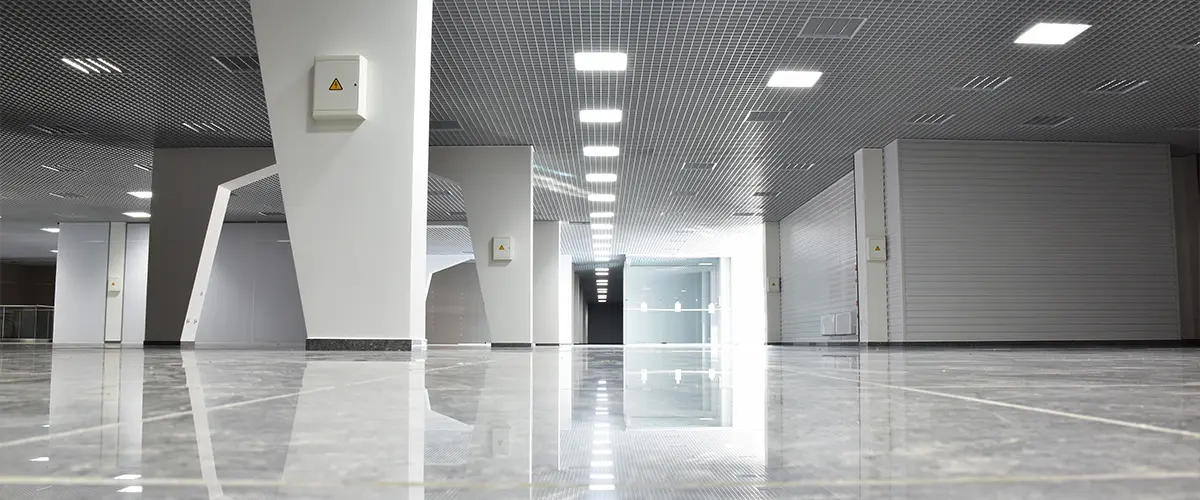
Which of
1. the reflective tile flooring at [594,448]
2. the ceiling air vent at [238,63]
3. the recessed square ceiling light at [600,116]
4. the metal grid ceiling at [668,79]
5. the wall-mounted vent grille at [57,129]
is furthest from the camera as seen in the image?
the wall-mounted vent grille at [57,129]

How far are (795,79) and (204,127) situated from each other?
9.43m

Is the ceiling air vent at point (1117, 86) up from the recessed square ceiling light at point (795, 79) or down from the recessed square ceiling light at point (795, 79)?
up

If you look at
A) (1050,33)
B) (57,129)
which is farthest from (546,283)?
(1050,33)

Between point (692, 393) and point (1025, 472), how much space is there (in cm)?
121

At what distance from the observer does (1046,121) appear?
13.4m

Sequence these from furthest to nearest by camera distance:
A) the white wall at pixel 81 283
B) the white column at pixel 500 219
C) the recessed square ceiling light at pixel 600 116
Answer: the white wall at pixel 81 283 < the white column at pixel 500 219 < the recessed square ceiling light at pixel 600 116

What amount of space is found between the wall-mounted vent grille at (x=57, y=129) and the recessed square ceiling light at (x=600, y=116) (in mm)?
8468

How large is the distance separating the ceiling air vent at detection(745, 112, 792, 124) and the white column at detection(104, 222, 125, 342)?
1956 cm

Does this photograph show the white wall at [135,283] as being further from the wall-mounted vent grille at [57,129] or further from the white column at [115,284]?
the wall-mounted vent grille at [57,129]

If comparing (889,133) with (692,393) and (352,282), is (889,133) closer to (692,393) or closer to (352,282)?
(352,282)

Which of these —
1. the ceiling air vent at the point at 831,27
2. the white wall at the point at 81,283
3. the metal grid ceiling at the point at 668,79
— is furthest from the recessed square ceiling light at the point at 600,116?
the white wall at the point at 81,283

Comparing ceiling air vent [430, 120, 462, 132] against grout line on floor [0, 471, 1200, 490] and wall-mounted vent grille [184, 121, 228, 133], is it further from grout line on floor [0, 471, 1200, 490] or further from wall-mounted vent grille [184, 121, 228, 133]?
grout line on floor [0, 471, 1200, 490]

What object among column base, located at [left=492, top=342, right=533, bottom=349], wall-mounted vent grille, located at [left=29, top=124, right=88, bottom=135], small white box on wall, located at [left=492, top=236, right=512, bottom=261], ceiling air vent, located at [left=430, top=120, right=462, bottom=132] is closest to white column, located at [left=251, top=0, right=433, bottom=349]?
ceiling air vent, located at [left=430, top=120, right=462, bottom=132]

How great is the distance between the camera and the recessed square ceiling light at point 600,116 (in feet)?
41.1
